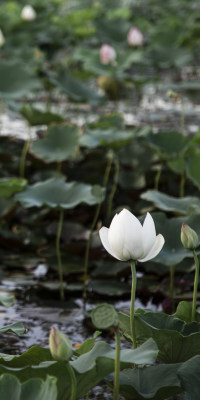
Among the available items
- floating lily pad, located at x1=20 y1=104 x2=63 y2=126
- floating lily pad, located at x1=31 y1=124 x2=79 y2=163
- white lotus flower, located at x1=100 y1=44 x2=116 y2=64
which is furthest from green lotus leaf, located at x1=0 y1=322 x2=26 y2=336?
white lotus flower, located at x1=100 y1=44 x2=116 y2=64

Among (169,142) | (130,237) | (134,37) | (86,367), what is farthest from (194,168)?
(134,37)

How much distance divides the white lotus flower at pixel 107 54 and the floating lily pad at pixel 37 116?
1.14 meters

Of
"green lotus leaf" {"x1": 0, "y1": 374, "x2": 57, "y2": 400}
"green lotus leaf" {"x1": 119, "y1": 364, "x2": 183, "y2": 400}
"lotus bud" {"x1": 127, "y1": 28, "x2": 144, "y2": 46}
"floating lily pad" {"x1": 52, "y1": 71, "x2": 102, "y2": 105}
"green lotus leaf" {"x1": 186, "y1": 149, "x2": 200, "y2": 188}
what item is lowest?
"green lotus leaf" {"x1": 119, "y1": 364, "x2": 183, "y2": 400}

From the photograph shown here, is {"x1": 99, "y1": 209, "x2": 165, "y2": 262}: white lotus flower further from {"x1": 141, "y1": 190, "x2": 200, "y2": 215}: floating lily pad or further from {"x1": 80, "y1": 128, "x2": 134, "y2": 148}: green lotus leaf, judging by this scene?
{"x1": 80, "y1": 128, "x2": 134, "y2": 148}: green lotus leaf

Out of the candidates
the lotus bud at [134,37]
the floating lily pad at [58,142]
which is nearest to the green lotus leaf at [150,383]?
the floating lily pad at [58,142]

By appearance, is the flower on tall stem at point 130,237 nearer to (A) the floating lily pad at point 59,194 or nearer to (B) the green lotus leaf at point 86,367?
(B) the green lotus leaf at point 86,367

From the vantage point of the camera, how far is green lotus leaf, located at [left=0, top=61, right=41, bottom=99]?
346 cm

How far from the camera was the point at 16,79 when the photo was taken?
352cm

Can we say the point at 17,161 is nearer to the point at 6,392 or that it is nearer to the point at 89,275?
the point at 89,275

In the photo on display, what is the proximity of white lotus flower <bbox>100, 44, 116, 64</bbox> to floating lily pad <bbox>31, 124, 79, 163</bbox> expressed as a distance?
137 cm

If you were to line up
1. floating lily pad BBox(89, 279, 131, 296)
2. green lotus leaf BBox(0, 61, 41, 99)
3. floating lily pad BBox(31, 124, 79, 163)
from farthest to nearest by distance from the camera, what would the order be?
green lotus leaf BBox(0, 61, 41, 99)
floating lily pad BBox(31, 124, 79, 163)
floating lily pad BBox(89, 279, 131, 296)

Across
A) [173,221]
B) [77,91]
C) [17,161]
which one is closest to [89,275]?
[173,221]

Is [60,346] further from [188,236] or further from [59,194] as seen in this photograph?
[59,194]

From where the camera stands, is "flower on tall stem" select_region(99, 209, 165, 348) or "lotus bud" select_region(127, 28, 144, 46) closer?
"flower on tall stem" select_region(99, 209, 165, 348)
